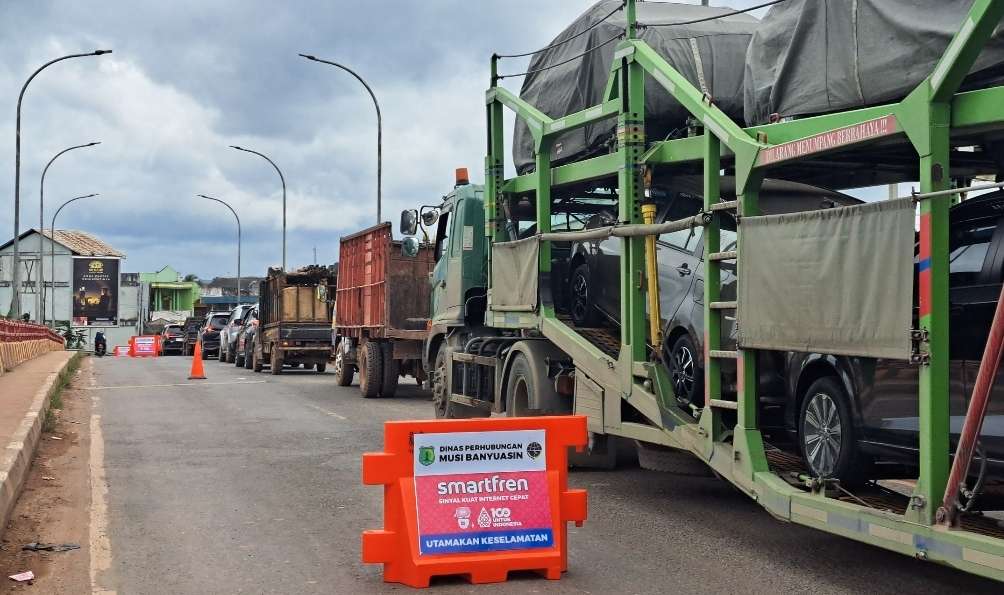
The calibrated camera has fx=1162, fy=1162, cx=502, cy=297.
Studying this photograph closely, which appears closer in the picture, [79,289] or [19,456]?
[19,456]

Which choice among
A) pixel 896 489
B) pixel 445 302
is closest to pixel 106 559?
pixel 896 489

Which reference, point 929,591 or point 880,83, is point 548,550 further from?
point 880,83

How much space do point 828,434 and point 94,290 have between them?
9131 cm

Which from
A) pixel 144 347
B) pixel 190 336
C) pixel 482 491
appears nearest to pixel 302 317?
pixel 482 491

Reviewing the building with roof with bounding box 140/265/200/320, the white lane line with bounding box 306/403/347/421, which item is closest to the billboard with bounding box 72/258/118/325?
the building with roof with bounding box 140/265/200/320

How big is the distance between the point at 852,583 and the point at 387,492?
268 centimetres

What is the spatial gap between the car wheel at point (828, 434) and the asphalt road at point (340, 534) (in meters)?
0.60

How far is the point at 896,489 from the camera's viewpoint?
6.40 metres

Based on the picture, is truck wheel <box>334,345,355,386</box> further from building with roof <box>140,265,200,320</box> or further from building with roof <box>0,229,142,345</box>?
building with roof <box>140,265,200,320</box>

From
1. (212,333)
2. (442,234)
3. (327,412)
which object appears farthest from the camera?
(212,333)

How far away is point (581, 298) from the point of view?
35.0 ft

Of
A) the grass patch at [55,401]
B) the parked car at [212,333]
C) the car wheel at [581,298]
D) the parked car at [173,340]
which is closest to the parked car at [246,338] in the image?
the grass patch at [55,401]

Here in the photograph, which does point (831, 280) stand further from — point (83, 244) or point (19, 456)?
point (83, 244)

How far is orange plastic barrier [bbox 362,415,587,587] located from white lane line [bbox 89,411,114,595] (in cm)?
160
